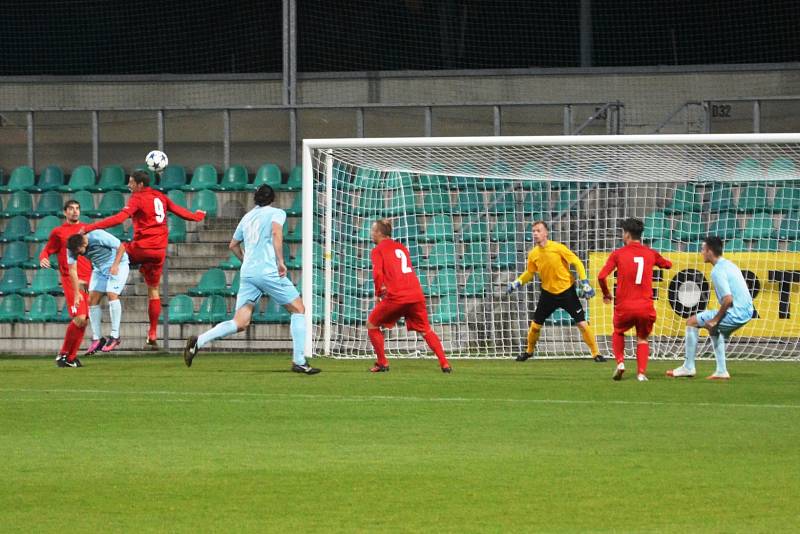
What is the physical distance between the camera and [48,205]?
2002 centimetres

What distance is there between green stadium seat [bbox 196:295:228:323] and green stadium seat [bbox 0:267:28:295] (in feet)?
9.29

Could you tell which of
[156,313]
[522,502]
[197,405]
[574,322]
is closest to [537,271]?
[574,322]

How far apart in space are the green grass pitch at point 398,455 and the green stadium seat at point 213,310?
5.70 m

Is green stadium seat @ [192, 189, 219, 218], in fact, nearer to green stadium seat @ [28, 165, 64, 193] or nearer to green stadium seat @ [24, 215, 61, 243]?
green stadium seat @ [24, 215, 61, 243]

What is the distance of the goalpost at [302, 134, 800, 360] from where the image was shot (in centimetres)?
1656

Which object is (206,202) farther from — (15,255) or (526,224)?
(526,224)

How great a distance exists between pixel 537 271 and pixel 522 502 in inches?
395

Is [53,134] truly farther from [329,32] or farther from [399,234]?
[399,234]

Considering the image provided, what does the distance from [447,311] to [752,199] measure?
4.34 metres

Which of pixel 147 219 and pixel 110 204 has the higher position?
pixel 110 204

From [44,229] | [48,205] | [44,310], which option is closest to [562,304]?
[44,310]

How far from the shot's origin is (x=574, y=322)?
55.4 ft

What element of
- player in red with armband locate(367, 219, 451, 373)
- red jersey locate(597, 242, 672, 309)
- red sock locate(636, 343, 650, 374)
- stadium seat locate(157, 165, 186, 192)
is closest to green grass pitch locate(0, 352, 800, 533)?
red sock locate(636, 343, 650, 374)

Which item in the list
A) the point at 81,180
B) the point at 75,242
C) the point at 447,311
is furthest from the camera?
the point at 81,180
